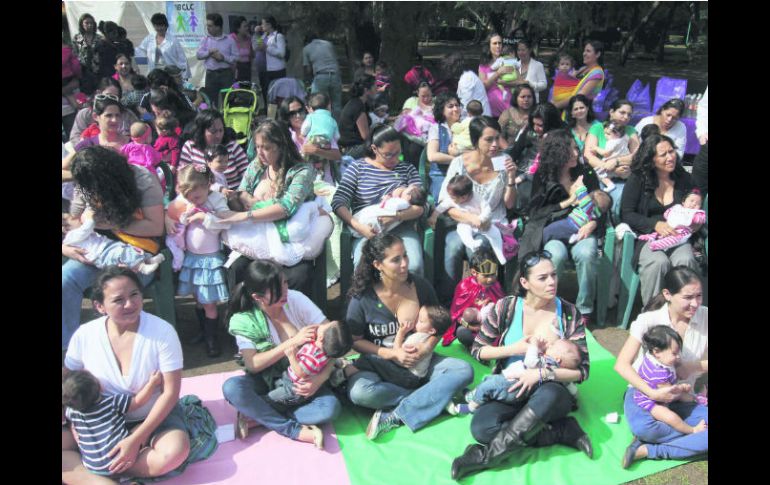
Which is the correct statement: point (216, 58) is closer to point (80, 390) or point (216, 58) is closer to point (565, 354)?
point (80, 390)

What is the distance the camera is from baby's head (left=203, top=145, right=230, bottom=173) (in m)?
4.64

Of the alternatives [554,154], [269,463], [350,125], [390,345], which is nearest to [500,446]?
[390,345]

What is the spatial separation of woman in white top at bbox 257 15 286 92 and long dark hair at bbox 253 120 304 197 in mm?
6095

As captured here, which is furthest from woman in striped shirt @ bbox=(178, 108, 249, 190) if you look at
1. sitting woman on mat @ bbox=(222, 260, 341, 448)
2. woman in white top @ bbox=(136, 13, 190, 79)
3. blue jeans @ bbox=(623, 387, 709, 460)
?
woman in white top @ bbox=(136, 13, 190, 79)

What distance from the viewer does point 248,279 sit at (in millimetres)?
3258

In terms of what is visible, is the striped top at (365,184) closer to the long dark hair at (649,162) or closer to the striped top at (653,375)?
the long dark hair at (649,162)

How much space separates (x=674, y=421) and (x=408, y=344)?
4.45ft

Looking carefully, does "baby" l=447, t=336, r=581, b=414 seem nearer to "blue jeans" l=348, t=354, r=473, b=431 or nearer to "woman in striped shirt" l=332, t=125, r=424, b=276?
"blue jeans" l=348, t=354, r=473, b=431

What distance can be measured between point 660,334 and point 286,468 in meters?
1.93

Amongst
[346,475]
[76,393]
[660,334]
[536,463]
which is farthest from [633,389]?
[76,393]

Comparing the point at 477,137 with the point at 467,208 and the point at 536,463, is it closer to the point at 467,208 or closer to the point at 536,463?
the point at 467,208

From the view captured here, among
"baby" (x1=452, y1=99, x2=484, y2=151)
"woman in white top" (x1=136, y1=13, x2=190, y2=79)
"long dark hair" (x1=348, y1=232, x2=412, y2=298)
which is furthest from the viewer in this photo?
"woman in white top" (x1=136, y1=13, x2=190, y2=79)

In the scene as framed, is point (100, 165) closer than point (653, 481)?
No

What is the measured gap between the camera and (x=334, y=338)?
3180 millimetres
